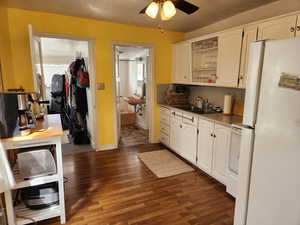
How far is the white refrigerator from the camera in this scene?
105 centimetres

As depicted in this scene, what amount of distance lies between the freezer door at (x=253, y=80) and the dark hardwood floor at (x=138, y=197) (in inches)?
51.2

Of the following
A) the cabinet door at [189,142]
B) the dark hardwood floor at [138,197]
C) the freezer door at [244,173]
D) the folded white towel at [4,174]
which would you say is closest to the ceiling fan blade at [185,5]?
the freezer door at [244,173]

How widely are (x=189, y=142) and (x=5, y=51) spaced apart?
308cm

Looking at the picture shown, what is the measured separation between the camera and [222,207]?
2170 mm

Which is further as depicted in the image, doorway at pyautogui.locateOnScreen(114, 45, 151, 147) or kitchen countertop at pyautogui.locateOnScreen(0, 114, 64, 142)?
doorway at pyautogui.locateOnScreen(114, 45, 151, 147)

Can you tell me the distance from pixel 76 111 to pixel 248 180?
157 inches

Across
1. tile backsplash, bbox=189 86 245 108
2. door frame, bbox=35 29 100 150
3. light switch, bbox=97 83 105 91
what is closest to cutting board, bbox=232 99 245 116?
tile backsplash, bbox=189 86 245 108

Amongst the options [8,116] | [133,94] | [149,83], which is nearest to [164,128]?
[149,83]

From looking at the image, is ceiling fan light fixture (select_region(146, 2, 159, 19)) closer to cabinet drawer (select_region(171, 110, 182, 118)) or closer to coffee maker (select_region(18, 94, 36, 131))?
coffee maker (select_region(18, 94, 36, 131))

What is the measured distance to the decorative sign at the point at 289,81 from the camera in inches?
39.8

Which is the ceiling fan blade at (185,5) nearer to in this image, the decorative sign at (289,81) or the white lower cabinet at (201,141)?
the decorative sign at (289,81)

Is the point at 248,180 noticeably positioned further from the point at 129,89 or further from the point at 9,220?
the point at 129,89

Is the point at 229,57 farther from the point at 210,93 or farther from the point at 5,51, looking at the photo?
the point at 5,51

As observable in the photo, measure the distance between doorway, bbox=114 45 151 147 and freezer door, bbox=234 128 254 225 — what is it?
9.51 feet
